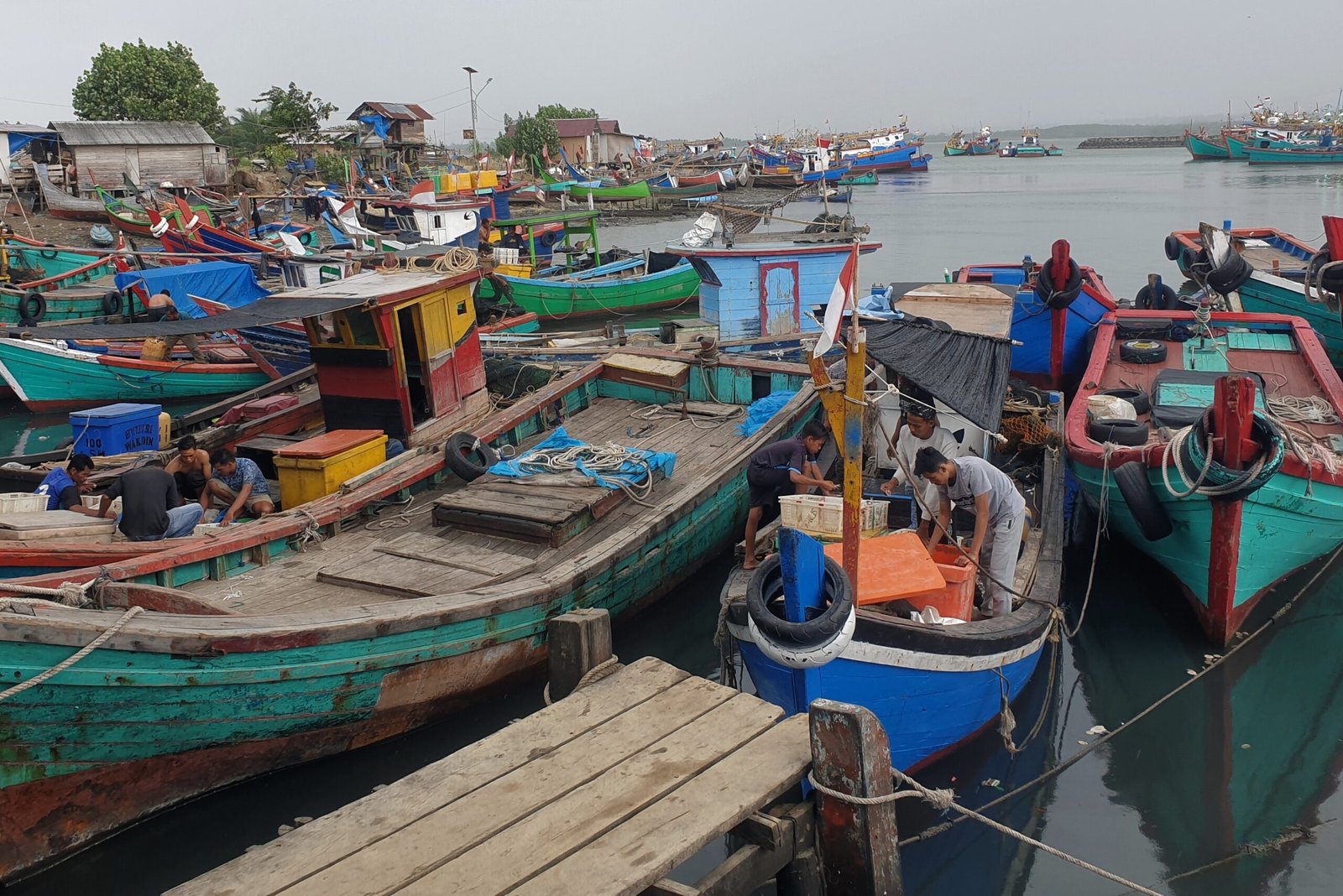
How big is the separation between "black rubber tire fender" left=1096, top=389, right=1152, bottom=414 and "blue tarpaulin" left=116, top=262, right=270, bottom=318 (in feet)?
45.7

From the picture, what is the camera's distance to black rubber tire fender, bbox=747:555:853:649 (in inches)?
206

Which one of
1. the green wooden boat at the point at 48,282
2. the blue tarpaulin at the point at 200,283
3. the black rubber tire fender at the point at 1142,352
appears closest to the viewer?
the black rubber tire fender at the point at 1142,352

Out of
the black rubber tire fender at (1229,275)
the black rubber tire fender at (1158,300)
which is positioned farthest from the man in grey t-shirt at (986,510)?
the black rubber tire fender at (1158,300)

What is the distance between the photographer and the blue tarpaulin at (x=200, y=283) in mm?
17547

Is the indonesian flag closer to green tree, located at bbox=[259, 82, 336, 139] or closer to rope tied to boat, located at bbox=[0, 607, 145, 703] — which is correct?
rope tied to boat, located at bbox=[0, 607, 145, 703]

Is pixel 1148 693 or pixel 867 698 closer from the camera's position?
pixel 867 698

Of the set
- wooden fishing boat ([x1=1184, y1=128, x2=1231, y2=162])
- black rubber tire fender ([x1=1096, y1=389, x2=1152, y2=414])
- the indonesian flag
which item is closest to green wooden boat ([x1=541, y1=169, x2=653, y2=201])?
black rubber tire fender ([x1=1096, y1=389, x2=1152, y2=414])

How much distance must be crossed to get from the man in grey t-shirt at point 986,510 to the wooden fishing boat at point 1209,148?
278 ft

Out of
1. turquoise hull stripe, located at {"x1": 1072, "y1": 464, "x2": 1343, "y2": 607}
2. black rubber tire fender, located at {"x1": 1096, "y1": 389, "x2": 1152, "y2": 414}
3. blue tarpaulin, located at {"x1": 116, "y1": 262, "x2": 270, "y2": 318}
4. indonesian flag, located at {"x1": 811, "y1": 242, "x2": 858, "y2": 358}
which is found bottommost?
turquoise hull stripe, located at {"x1": 1072, "y1": 464, "x2": 1343, "y2": 607}

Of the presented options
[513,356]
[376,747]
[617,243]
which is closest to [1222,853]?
[376,747]

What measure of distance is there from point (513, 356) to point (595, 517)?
6.03m

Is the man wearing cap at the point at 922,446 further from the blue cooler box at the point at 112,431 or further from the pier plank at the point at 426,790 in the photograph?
the blue cooler box at the point at 112,431

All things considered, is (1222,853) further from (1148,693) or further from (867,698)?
(867,698)

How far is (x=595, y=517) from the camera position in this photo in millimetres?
8391
